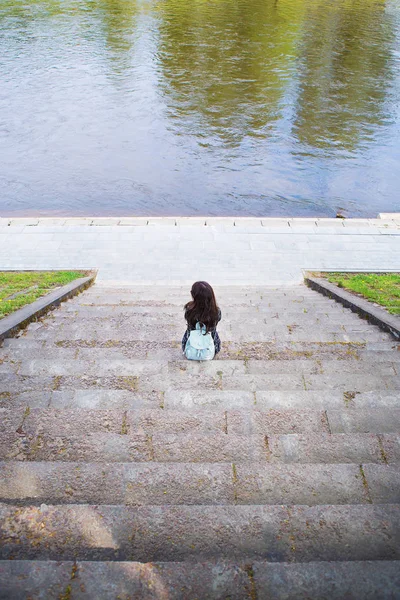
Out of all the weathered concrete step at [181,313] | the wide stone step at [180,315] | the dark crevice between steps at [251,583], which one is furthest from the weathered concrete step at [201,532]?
the weathered concrete step at [181,313]

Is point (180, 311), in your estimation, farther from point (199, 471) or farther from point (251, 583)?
point (251, 583)

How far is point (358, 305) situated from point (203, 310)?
3.49 metres

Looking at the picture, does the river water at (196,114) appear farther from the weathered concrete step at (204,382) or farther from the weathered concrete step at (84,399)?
the weathered concrete step at (84,399)

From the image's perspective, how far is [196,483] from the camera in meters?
3.09

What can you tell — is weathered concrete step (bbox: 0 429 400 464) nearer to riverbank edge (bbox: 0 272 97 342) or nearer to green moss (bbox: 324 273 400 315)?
riverbank edge (bbox: 0 272 97 342)

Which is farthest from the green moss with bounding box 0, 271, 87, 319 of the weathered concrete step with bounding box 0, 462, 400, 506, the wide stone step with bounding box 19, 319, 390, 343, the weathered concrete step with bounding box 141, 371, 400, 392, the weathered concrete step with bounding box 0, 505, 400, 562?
the weathered concrete step with bounding box 0, 505, 400, 562

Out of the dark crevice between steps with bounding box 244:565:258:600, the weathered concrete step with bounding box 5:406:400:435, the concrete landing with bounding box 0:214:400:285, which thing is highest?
the dark crevice between steps with bounding box 244:565:258:600

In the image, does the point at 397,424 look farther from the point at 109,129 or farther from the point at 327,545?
the point at 109,129

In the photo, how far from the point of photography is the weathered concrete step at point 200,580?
2.23m

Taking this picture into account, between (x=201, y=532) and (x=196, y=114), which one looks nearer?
(x=201, y=532)

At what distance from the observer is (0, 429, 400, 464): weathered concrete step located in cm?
343

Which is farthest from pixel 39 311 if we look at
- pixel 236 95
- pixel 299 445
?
pixel 236 95

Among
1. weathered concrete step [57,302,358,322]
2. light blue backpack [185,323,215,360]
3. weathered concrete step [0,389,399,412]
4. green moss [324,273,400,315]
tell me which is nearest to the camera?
weathered concrete step [0,389,399,412]

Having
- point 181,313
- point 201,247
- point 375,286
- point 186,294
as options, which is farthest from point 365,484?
point 201,247
